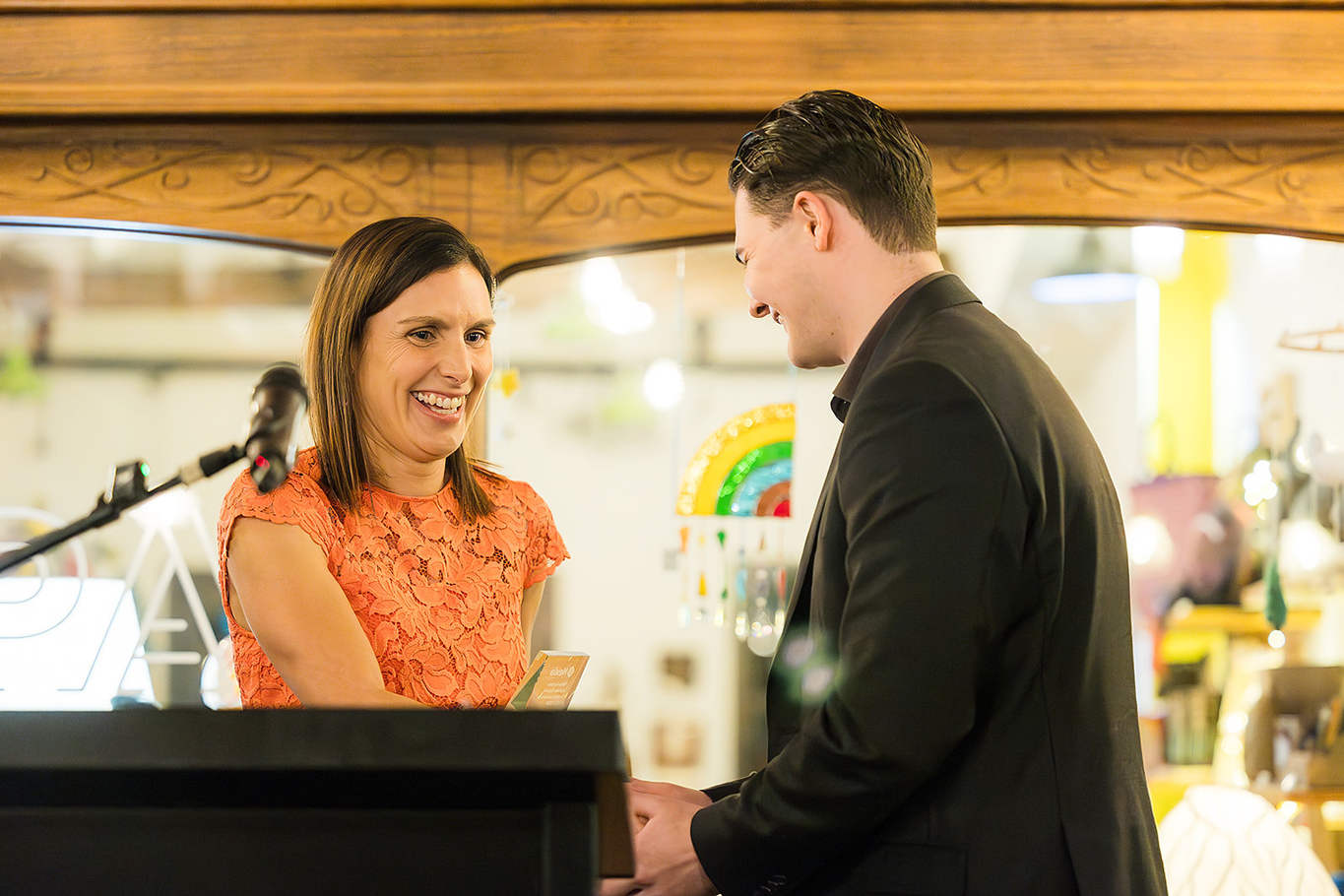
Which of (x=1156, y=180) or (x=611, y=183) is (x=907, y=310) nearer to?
(x=611, y=183)

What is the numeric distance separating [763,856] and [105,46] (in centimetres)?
267

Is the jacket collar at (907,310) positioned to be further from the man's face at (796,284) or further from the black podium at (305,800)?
the black podium at (305,800)

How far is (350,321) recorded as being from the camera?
1.63 m

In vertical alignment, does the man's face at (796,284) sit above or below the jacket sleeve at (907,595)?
above

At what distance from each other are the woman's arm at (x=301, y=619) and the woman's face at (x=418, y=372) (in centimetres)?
24

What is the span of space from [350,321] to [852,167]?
726 millimetres

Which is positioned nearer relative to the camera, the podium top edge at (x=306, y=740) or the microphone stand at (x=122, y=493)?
the podium top edge at (x=306, y=740)

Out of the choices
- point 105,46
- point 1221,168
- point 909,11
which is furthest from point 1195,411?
point 105,46

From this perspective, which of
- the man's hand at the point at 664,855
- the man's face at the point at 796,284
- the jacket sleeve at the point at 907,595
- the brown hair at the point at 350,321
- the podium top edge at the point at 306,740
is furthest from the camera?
the brown hair at the point at 350,321

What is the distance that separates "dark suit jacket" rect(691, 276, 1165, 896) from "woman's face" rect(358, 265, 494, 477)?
0.63 metres

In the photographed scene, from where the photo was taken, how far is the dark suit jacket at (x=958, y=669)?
46.9 inches

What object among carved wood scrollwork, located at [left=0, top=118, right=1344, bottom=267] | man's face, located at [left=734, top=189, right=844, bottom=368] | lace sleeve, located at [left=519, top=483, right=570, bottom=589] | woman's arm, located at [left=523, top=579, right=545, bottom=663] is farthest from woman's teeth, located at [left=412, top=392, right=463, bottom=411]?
carved wood scrollwork, located at [left=0, top=118, right=1344, bottom=267]

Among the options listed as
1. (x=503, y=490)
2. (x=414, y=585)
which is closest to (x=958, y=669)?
(x=414, y=585)

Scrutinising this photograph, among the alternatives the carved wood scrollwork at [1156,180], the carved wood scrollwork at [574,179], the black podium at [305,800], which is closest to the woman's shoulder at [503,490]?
the black podium at [305,800]
